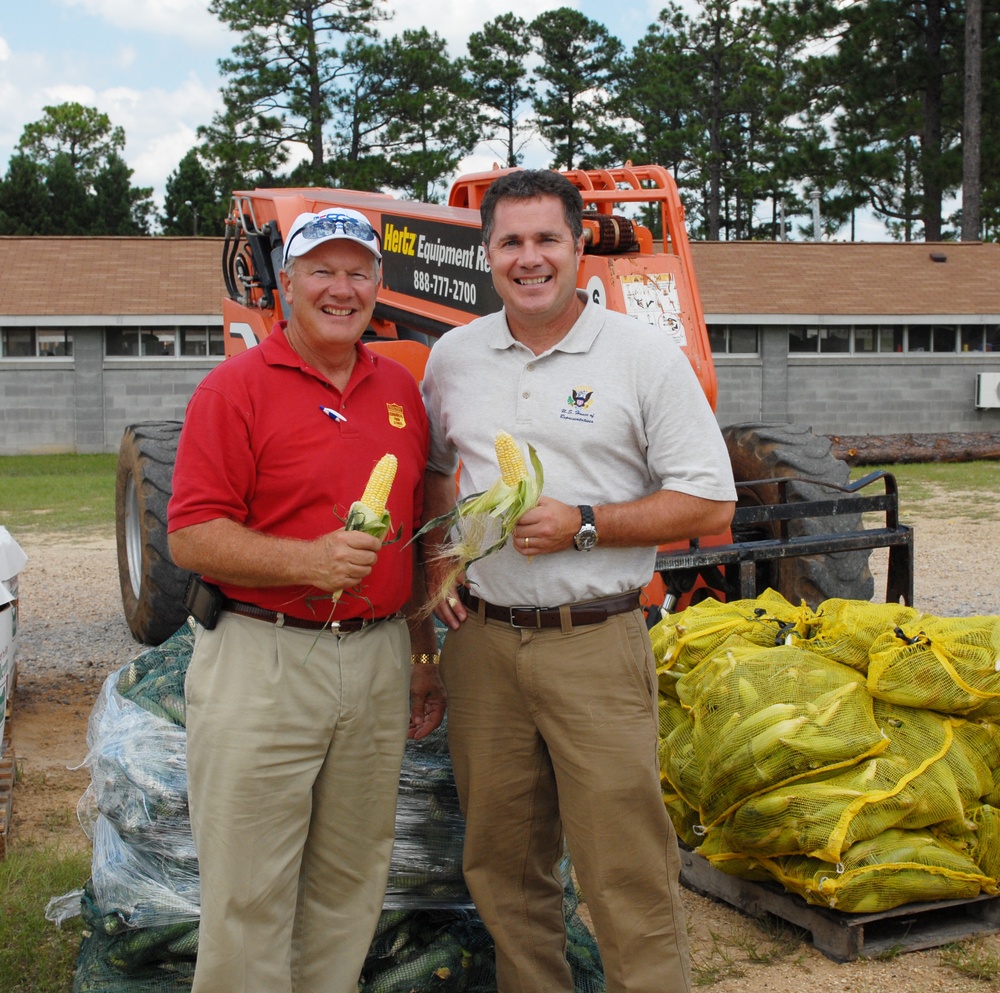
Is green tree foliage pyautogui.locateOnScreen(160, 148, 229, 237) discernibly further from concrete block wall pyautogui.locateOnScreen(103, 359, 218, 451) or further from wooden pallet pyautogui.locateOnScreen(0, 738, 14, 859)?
wooden pallet pyautogui.locateOnScreen(0, 738, 14, 859)

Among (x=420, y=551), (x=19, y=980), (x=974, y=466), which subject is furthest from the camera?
(x=974, y=466)

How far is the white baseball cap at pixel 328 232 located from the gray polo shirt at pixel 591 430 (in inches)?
17.5

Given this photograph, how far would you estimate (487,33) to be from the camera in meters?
43.9

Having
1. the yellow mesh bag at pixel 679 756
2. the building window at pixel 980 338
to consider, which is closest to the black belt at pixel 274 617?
the yellow mesh bag at pixel 679 756

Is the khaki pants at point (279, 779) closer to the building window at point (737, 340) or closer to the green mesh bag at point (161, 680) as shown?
the green mesh bag at point (161, 680)

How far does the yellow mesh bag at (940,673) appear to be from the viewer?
3984mm

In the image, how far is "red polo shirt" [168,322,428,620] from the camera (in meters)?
2.79

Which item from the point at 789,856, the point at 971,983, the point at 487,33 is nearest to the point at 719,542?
the point at 789,856

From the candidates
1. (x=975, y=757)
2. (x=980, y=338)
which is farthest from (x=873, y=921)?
(x=980, y=338)

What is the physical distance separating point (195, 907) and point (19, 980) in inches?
25.5

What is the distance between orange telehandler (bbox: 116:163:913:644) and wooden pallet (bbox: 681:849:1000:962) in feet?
5.05

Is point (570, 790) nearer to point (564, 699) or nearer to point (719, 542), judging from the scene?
point (564, 699)

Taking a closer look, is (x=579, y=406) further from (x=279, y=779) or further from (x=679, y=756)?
(x=679, y=756)

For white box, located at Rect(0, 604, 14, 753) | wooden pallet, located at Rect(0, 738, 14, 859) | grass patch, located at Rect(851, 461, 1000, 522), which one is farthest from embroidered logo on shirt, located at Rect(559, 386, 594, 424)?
grass patch, located at Rect(851, 461, 1000, 522)
